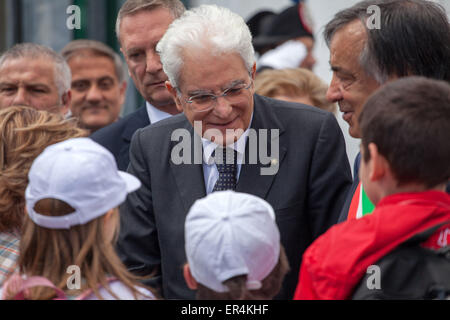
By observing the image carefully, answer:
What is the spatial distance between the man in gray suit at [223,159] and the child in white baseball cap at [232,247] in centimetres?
66

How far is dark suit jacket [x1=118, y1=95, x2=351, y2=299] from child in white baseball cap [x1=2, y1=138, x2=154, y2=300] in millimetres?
590

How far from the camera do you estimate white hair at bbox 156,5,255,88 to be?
3064mm

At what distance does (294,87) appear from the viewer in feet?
16.8

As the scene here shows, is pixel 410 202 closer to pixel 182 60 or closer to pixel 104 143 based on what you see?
pixel 182 60

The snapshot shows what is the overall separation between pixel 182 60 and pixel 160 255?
0.82 metres

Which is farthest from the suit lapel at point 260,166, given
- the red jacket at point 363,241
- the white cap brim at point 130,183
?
the red jacket at point 363,241

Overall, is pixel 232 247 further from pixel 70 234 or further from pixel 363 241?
pixel 70 234

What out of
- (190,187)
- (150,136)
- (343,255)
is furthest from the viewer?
(150,136)

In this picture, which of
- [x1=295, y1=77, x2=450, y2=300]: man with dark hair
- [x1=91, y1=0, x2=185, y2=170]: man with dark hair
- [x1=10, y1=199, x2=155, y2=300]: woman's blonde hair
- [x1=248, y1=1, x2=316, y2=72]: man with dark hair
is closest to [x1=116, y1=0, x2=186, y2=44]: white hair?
[x1=91, y1=0, x2=185, y2=170]: man with dark hair

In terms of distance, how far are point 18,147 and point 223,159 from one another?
0.83 m

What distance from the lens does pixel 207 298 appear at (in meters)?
2.33

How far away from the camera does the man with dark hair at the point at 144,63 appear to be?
163 inches

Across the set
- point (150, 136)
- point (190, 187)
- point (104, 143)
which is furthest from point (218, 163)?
point (104, 143)

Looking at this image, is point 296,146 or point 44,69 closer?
point 296,146
